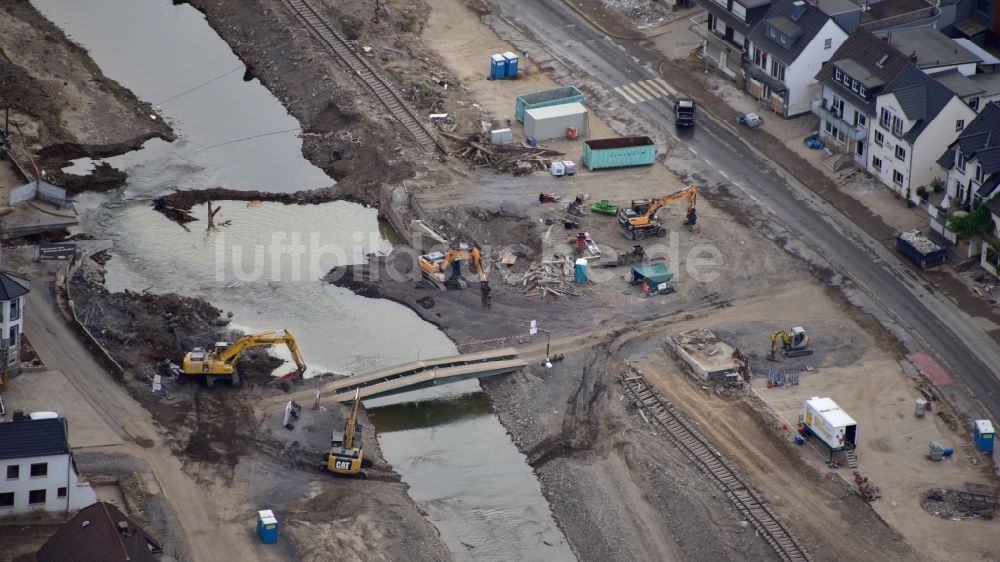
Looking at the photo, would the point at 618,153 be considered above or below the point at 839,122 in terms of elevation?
below

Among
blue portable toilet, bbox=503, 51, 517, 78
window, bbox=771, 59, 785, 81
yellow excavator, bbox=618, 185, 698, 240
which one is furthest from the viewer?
blue portable toilet, bbox=503, 51, 517, 78

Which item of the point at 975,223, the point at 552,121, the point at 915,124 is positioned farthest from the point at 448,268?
the point at 975,223

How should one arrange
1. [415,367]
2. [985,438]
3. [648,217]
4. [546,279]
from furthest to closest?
[648,217] < [546,279] < [415,367] < [985,438]

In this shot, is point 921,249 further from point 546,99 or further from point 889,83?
point 546,99

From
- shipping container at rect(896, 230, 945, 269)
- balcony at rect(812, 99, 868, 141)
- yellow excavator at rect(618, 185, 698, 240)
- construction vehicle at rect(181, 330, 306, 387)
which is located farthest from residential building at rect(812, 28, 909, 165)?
construction vehicle at rect(181, 330, 306, 387)

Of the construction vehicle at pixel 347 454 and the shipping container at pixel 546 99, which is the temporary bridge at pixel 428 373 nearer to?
the construction vehicle at pixel 347 454

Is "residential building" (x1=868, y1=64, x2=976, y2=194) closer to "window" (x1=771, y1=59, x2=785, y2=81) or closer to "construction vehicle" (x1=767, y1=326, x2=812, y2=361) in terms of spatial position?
"window" (x1=771, y1=59, x2=785, y2=81)
